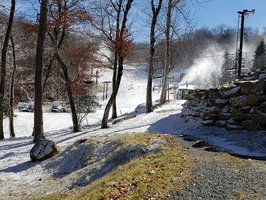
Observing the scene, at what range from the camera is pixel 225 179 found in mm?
5684

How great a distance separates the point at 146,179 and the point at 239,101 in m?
5.08

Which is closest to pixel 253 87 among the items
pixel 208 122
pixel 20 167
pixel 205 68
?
pixel 208 122

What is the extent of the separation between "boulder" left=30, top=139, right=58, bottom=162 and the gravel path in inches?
196

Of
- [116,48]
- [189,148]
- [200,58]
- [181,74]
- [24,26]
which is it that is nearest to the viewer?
[189,148]

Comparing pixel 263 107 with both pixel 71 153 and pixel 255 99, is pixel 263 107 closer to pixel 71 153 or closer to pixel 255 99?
pixel 255 99

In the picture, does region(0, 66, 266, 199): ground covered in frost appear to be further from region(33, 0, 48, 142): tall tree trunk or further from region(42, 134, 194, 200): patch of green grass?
region(42, 134, 194, 200): patch of green grass

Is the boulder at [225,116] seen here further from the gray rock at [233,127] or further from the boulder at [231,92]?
the boulder at [231,92]

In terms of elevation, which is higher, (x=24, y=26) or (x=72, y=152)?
(x=24, y=26)

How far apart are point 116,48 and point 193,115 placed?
5.16 m

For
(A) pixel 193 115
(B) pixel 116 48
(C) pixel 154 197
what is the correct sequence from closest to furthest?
(C) pixel 154 197, (A) pixel 193 115, (B) pixel 116 48

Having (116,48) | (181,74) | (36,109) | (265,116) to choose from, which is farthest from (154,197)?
(181,74)

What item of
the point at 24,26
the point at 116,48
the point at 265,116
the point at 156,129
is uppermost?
the point at 24,26

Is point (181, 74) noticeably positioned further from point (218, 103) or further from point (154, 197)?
point (154, 197)

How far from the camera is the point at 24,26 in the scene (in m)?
16.7
